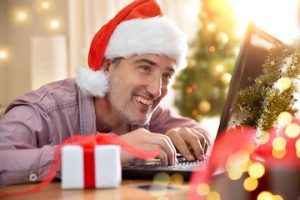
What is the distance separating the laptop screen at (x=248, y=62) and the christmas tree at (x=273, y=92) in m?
0.01

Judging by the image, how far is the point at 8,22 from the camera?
4520mm

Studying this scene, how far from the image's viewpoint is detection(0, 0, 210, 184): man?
137cm

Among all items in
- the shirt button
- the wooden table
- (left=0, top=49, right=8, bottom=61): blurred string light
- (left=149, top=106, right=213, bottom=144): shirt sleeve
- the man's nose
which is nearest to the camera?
the wooden table

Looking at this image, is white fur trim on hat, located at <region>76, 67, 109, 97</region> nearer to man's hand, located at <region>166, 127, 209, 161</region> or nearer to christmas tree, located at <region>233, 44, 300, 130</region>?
man's hand, located at <region>166, 127, 209, 161</region>

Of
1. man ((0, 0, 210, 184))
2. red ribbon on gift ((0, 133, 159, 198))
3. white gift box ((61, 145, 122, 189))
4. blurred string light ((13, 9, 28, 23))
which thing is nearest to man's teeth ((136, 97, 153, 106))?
man ((0, 0, 210, 184))

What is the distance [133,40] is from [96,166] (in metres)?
0.79

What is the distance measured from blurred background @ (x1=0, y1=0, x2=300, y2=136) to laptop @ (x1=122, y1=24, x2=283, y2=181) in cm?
286

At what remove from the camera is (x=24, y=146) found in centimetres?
127

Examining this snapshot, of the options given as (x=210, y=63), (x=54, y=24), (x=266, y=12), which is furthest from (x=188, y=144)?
(x=54, y=24)

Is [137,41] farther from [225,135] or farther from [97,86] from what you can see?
[225,135]

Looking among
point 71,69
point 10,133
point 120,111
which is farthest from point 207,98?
point 10,133

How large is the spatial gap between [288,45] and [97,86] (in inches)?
30.4

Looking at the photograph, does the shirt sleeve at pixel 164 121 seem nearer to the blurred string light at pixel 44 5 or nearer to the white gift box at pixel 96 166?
the white gift box at pixel 96 166

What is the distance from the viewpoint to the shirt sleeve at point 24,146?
108cm
